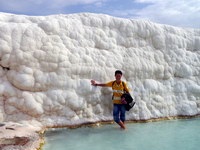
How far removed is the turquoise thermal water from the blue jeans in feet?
0.73

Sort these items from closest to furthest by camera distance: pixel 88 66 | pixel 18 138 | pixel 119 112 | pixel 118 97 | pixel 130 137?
pixel 18 138
pixel 130 137
pixel 118 97
pixel 119 112
pixel 88 66

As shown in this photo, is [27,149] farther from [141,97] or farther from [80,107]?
[141,97]

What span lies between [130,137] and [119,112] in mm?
1304

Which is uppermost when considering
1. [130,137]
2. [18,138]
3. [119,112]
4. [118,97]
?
[118,97]

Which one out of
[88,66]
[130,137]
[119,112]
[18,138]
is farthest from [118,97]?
[18,138]

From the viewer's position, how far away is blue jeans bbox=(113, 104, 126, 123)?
25.8 feet

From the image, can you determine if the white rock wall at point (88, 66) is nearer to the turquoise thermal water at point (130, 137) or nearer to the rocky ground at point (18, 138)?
the turquoise thermal water at point (130, 137)

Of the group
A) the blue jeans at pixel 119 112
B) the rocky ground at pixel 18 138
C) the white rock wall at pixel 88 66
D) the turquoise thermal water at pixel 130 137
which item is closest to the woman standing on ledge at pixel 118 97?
the blue jeans at pixel 119 112

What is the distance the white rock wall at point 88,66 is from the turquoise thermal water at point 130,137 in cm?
64

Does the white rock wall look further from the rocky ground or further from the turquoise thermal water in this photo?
the rocky ground

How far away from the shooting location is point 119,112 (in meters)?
8.09

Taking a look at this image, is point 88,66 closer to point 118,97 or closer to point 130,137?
point 118,97

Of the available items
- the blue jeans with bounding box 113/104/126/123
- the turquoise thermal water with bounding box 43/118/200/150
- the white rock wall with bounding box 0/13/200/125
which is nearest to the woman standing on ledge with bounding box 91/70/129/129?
the blue jeans with bounding box 113/104/126/123

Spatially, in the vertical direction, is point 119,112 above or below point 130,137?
above
